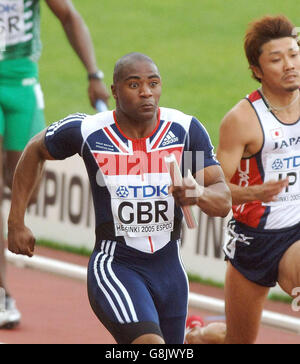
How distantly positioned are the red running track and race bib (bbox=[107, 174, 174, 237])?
94.0 inches

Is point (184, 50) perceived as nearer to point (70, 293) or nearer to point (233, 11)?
point (233, 11)

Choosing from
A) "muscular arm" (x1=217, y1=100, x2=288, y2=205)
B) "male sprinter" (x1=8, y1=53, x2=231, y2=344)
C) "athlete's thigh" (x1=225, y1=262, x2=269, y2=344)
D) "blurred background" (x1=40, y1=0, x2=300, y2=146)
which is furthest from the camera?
"blurred background" (x1=40, y1=0, x2=300, y2=146)

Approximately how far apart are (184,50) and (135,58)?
14086mm

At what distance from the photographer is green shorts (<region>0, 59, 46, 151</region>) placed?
9.02 meters

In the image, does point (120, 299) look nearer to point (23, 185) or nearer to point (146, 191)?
point (146, 191)

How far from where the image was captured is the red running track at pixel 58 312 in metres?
8.95

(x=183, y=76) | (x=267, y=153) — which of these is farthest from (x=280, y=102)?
(x=183, y=76)

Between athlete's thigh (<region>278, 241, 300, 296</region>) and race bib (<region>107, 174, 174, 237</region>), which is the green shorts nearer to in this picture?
athlete's thigh (<region>278, 241, 300, 296</region>)

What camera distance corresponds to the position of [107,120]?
6.56 meters

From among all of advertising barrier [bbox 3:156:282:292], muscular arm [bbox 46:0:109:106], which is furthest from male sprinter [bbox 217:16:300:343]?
advertising barrier [bbox 3:156:282:292]

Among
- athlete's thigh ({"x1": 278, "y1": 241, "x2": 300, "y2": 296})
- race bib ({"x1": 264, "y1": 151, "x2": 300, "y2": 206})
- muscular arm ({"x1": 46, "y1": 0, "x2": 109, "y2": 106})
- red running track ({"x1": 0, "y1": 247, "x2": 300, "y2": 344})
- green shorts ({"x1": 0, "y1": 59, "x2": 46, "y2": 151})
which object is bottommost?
red running track ({"x1": 0, "y1": 247, "x2": 300, "y2": 344})

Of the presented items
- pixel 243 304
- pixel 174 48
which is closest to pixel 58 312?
pixel 243 304

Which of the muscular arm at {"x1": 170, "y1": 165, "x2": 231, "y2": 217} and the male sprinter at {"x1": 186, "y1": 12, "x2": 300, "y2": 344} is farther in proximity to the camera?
the male sprinter at {"x1": 186, "y1": 12, "x2": 300, "y2": 344}

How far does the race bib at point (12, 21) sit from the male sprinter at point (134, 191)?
250 centimetres
